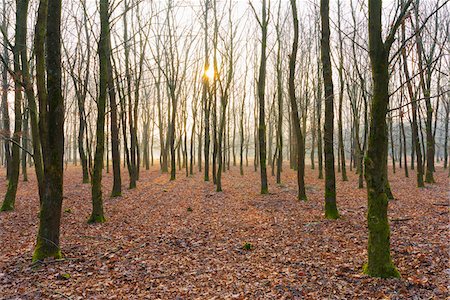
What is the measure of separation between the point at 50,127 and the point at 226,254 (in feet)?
15.2

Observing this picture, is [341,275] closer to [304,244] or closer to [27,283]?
[304,244]

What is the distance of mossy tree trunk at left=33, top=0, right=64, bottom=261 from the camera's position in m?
5.69

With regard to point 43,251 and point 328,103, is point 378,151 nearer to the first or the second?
point 328,103

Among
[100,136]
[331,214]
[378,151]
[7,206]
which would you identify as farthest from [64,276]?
[331,214]

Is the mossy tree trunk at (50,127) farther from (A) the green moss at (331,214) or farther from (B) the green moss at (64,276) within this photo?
(A) the green moss at (331,214)

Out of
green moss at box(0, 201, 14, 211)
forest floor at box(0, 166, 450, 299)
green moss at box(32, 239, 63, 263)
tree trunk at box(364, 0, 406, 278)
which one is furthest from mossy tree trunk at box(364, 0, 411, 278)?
green moss at box(0, 201, 14, 211)

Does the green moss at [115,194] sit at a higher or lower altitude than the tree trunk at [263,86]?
lower

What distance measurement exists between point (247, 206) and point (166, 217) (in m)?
3.58

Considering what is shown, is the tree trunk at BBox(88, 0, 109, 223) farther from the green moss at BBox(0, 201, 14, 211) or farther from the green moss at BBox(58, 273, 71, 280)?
the green moss at BBox(58, 273, 71, 280)

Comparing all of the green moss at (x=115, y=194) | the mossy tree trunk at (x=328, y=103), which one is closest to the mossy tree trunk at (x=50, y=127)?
the mossy tree trunk at (x=328, y=103)

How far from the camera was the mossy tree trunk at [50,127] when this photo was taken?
18.7 feet

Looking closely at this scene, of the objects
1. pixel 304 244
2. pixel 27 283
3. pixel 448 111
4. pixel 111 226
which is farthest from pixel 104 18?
pixel 448 111

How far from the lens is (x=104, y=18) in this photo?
926cm

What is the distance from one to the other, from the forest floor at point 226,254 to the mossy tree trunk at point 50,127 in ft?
2.07
